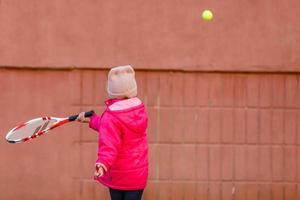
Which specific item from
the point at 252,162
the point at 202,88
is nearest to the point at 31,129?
the point at 202,88

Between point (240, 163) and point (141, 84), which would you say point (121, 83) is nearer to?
point (141, 84)

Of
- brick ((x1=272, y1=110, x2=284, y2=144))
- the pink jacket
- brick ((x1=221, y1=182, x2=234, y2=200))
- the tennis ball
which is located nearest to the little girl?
the pink jacket

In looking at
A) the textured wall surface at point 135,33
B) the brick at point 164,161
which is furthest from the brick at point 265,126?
the brick at point 164,161

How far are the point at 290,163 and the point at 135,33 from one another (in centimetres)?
224

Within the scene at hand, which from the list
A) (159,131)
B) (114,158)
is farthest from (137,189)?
(159,131)

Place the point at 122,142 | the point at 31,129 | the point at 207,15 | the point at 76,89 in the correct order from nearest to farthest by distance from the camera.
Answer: the point at 122,142 < the point at 31,129 < the point at 207,15 < the point at 76,89

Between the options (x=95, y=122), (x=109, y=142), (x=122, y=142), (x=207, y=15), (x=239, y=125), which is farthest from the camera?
(x=239, y=125)

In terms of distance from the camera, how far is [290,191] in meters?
9.12

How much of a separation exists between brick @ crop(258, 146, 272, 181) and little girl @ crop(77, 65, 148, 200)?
2564 mm

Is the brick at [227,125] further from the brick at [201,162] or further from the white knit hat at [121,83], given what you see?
the white knit hat at [121,83]

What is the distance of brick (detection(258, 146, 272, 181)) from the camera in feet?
29.9

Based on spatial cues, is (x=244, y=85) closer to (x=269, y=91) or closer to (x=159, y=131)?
(x=269, y=91)

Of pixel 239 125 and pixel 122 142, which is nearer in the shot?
pixel 122 142

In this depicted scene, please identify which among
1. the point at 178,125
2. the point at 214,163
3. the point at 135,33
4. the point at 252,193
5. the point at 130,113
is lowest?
the point at 252,193
